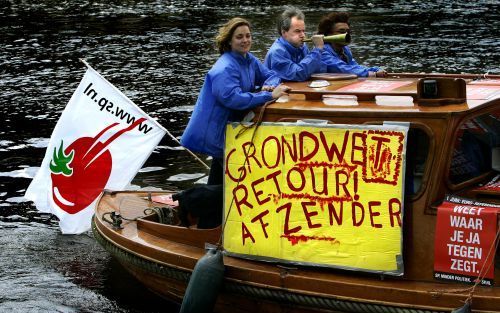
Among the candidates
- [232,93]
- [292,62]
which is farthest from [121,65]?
[232,93]

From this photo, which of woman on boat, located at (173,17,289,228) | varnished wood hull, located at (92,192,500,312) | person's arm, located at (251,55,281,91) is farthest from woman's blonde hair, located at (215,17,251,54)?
varnished wood hull, located at (92,192,500,312)

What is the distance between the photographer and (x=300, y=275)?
23.1 feet

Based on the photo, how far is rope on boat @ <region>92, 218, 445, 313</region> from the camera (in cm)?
671

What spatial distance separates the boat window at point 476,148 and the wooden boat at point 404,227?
0.06ft

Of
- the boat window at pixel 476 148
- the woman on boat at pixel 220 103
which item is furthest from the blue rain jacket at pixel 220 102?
the boat window at pixel 476 148

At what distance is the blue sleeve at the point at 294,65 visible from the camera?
8383 millimetres

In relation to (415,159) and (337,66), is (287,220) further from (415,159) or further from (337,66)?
(337,66)

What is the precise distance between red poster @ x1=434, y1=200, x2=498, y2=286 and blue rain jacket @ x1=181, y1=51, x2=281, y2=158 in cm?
178

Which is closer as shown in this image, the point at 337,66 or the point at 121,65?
the point at 337,66

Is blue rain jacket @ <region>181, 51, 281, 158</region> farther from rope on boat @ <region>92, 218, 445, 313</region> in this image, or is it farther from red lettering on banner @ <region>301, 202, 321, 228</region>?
rope on boat @ <region>92, 218, 445, 313</region>

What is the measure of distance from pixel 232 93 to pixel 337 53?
256cm

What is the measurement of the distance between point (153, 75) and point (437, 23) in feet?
29.9

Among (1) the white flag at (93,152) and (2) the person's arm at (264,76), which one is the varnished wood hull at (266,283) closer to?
(1) the white flag at (93,152)

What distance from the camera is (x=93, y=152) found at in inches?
388
